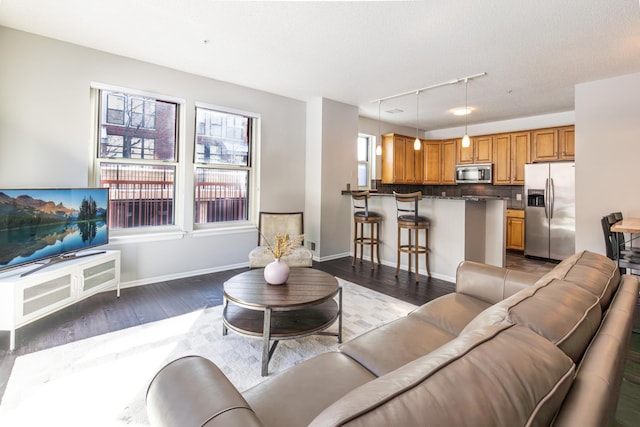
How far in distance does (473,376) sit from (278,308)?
149 cm

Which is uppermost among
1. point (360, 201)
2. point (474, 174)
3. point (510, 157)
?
point (510, 157)

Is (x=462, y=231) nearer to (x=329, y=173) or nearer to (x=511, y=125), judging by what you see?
(x=329, y=173)

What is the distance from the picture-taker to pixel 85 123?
324cm

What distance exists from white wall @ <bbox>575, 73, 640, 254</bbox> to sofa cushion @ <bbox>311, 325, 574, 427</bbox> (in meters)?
4.43

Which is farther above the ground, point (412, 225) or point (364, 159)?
point (364, 159)

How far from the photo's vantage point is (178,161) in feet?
13.0

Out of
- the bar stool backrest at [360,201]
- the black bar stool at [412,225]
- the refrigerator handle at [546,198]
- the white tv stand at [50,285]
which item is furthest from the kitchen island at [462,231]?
the white tv stand at [50,285]

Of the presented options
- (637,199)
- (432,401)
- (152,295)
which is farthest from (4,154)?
(637,199)

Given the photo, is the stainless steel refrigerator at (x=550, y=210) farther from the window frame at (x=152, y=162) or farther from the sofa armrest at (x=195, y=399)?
the sofa armrest at (x=195, y=399)

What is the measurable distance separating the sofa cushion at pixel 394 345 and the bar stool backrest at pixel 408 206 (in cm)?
242

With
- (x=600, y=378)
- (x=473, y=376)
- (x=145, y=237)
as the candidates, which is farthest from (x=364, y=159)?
(x=473, y=376)

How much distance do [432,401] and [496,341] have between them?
28 centimetres

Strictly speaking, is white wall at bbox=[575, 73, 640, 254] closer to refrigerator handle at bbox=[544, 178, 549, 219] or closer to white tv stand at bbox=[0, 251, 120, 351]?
refrigerator handle at bbox=[544, 178, 549, 219]

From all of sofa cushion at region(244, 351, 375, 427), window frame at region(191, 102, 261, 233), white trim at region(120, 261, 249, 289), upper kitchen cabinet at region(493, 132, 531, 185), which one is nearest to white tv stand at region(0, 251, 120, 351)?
A: white trim at region(120, 261, 249, 289)
